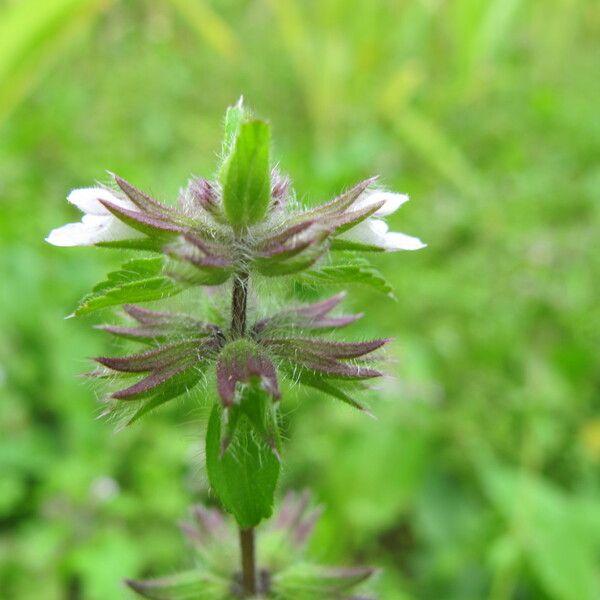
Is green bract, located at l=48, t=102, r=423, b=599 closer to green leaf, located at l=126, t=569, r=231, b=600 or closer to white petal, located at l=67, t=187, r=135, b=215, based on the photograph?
white petal, located at l=67, t=187, r=135, b=215

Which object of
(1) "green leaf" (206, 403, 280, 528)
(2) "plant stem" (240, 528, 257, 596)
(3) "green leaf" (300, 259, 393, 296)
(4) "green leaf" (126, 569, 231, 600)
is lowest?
(4) "green leaf" (126, 569, 231, 600)

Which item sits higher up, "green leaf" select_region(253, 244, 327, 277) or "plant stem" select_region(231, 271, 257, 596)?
"green leaf" select_region(253, 244, 327, 277)

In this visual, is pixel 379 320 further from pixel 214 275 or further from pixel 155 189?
pixel 214 275

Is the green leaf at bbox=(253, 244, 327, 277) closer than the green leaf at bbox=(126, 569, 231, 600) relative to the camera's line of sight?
Yes

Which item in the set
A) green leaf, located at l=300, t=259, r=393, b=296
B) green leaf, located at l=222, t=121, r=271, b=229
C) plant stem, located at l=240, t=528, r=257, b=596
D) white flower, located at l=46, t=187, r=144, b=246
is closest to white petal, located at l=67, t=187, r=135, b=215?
white flower, located at l=46, t=187, r=144, b=246

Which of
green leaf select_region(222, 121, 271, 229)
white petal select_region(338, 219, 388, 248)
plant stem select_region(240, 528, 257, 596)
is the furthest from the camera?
plant stem select_region(240, 528, 257, 596)

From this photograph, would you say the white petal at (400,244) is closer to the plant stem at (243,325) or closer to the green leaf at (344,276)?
the green leaf at (344,276)

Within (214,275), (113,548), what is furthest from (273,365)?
(113,548)
